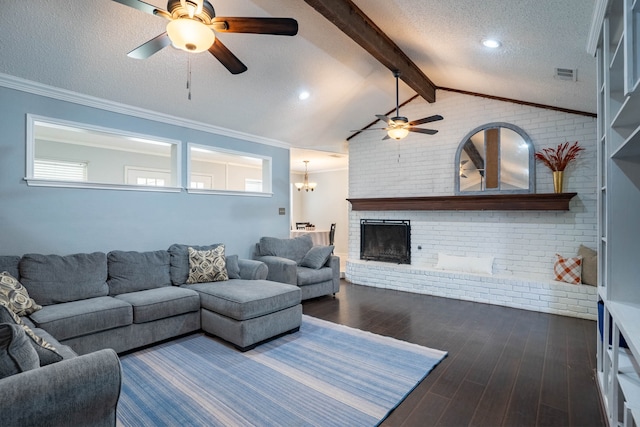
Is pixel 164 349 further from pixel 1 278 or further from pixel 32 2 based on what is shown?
pixel 32 2

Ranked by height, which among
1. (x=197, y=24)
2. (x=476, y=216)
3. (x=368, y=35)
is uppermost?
(x=368, y=35)

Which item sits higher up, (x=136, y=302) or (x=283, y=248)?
(x=283, y=248)

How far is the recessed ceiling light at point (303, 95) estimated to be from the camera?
470 centimetres

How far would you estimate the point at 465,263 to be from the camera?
16.7 ft

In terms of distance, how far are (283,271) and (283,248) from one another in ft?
2.48

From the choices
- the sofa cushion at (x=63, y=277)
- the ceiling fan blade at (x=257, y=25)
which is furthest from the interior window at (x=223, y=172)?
the ceiling fan blade at (x=257, y=25)

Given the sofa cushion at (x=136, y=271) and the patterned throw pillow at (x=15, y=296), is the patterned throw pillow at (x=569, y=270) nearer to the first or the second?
the sofa cushion at (x=136, y=271)

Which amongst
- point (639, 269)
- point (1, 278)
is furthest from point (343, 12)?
point (1, 278)

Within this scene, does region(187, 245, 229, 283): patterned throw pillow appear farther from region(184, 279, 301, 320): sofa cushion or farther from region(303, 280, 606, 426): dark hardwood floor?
region(303, 280, 606, 426): dark hardwood floor

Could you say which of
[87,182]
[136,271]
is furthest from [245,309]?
[87,182]

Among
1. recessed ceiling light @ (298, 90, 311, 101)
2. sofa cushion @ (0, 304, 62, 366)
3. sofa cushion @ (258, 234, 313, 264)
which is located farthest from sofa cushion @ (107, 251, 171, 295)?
recessed ceiling light @ (298, 90, 311, 101)

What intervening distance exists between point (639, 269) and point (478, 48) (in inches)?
96.4

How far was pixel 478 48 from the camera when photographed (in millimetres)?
3361

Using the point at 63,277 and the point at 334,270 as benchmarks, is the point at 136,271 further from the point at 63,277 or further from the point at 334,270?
the point at 334,270
